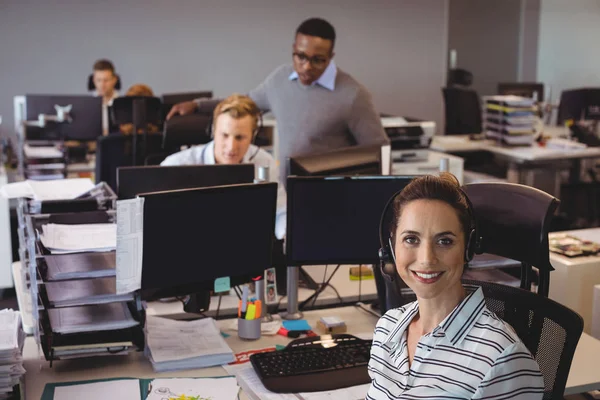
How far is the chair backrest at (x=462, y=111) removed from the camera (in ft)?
22.2

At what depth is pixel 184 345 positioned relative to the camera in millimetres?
2281

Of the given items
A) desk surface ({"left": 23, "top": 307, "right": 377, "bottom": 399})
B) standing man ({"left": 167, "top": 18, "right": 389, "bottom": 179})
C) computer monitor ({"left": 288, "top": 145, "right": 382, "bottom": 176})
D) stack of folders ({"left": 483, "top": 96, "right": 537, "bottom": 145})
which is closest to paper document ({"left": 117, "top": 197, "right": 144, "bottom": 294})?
desk surface ({"left": 23, "top": 307, "right": 377, "bottom": 399})

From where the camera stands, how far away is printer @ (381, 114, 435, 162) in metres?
5.35

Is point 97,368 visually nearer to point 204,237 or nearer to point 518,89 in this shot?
point 204,237

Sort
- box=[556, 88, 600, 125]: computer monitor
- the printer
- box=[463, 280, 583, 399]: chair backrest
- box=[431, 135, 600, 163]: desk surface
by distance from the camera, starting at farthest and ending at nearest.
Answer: box=[556, 88, 600, 125]: computer monitor → box=[431, 135, 600, 163]: desk surface → the printer → box=[463, 280, 583, 399]: chair backrest

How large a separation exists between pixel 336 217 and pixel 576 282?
4.12 ft

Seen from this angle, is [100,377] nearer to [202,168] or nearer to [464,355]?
[202,168]

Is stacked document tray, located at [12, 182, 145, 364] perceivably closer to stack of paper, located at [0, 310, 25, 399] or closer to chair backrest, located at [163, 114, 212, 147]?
stack of paper, located at [0, 310, 25, 399]

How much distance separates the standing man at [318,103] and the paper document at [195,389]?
176 cm

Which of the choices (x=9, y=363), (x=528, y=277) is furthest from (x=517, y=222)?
(x=9, y=363)

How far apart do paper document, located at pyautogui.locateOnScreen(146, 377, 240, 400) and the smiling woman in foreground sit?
0.53m

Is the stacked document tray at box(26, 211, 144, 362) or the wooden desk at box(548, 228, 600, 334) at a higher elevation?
the stacked document tray at box(26, 211, 144, 362)

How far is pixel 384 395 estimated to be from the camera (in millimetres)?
1574

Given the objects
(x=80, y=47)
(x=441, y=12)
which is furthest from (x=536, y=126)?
(x=80, y=47)
